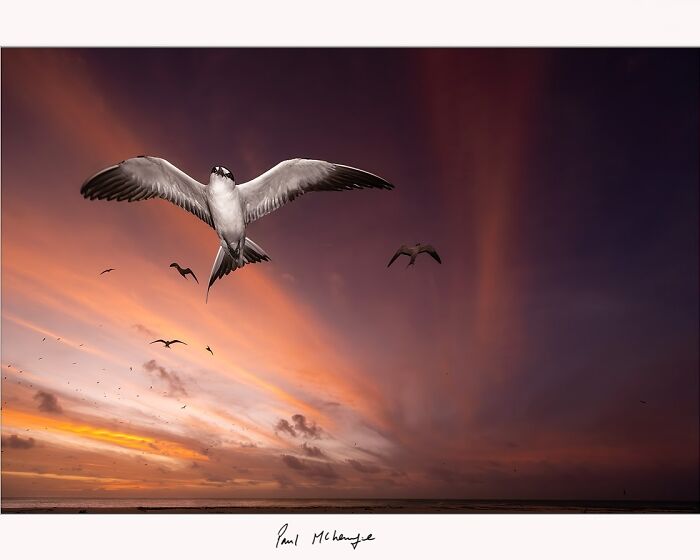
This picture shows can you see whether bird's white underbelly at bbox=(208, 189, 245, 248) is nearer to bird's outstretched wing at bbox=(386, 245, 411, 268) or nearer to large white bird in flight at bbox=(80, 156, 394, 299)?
large white bird in flight at bbox=(80, 156, 394, 299)

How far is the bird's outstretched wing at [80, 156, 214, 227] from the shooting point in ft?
12.1

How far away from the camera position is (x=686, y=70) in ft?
13.5

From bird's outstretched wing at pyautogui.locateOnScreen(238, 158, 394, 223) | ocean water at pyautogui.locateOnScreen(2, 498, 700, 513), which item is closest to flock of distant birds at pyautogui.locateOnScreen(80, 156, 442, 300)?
bird's outstretched wing at pyautogui.locateOnScreen(238, 158, 394, 223)

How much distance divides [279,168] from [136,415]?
1907mm

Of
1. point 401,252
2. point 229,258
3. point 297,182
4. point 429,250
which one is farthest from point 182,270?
point 429,250

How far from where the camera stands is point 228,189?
12.5ft

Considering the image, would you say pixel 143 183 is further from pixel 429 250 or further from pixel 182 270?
pixel 429 250

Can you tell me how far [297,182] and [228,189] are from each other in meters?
0.46
